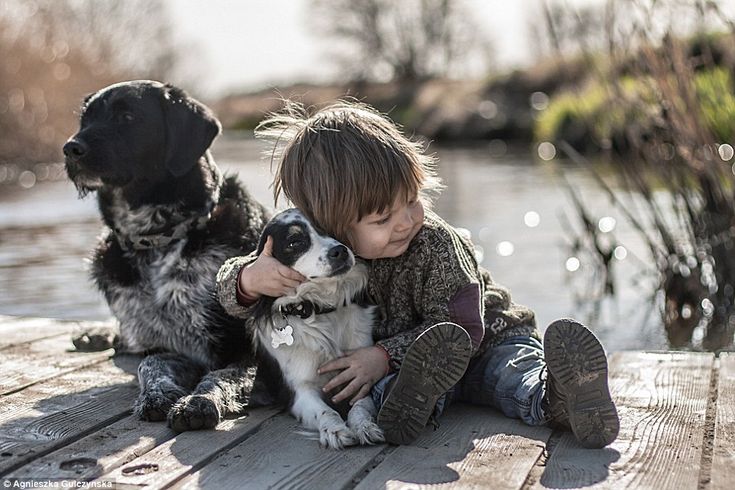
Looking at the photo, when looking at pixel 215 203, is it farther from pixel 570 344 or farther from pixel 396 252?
pixel 570 344

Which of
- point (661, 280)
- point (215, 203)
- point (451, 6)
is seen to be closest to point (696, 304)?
point (661, 280)

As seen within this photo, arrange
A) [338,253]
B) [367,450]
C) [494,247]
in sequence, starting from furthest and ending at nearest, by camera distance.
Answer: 1. [494,247]
2. [338,253]
3. [367,450]

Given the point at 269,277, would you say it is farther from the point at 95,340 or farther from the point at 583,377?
the point at 95,340

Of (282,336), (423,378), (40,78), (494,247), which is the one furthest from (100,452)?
(40,78)

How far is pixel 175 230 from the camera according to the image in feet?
13.3

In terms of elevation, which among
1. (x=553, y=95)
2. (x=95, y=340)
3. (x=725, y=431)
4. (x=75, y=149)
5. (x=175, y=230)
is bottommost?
(x=725, y=431)

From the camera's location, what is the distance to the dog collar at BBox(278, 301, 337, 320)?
3.35 meters

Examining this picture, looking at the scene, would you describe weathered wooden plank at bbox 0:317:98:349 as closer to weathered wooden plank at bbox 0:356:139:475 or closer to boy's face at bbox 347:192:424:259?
weathered wooden plank at bbox 0:356:139:475

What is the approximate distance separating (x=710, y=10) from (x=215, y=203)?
3.03 metres

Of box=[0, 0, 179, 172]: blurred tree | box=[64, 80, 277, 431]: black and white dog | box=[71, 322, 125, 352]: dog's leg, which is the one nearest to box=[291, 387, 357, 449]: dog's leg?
box=[64, 80, 277, 431]: black and white dog

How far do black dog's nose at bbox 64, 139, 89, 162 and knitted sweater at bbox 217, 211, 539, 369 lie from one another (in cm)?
91

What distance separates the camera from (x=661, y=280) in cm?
677

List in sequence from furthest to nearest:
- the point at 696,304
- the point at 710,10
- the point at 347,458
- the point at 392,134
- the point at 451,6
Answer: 1. the point at 451,6
2. the point at 696,304
3. the point at 710,10
4. the point at 392,134
5. the point at 347,458

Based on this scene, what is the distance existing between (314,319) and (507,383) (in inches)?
28.4
